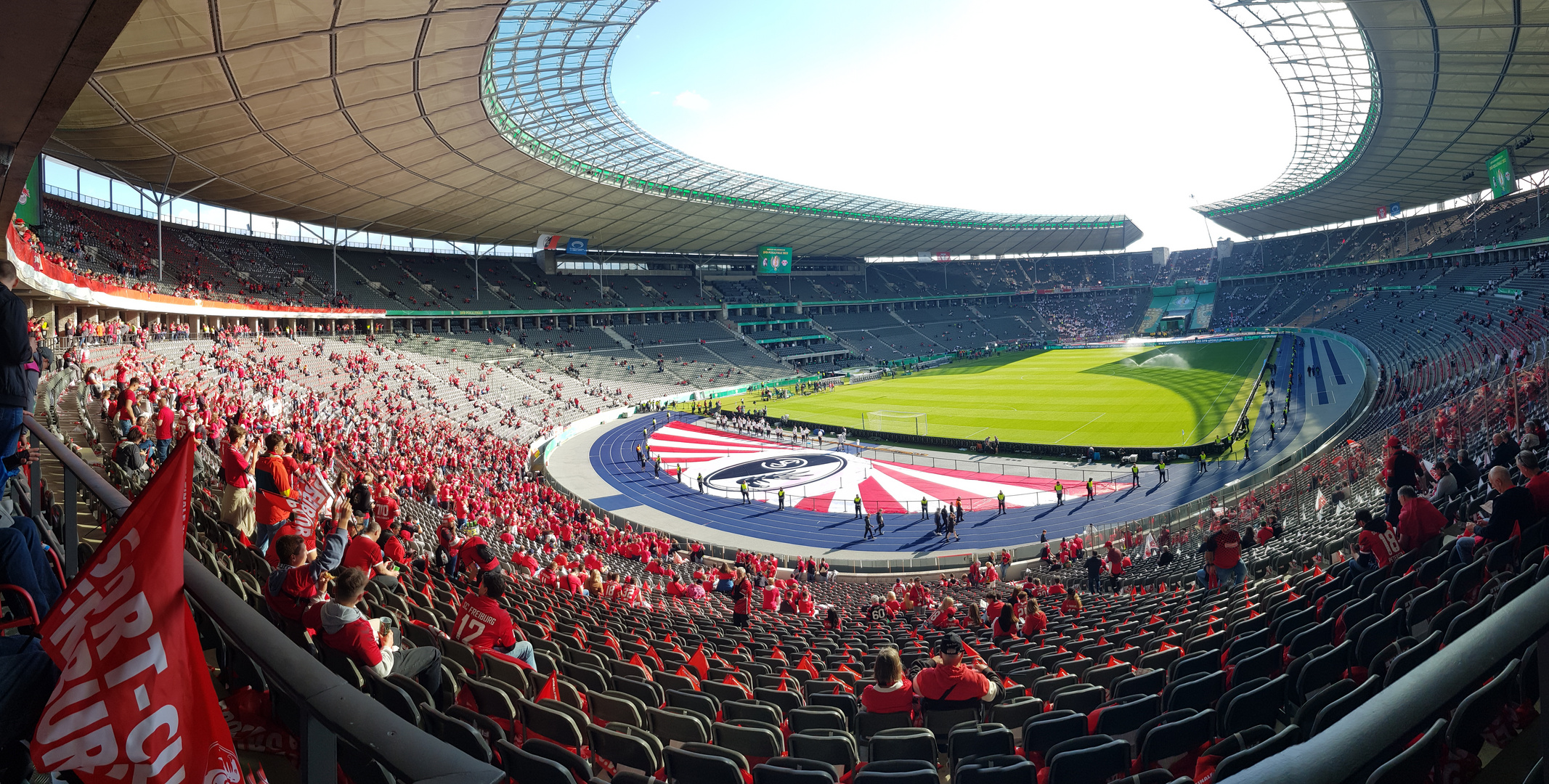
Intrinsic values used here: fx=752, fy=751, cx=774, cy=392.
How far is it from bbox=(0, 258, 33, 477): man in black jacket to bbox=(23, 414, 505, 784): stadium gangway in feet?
11.3

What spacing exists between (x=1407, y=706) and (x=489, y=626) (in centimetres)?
590

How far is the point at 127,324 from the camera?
3338 centimetres

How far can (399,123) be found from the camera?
33.1m

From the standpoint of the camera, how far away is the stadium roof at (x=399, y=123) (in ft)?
75.7

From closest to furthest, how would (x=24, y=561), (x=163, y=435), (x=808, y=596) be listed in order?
(x=24, y=561) < (x=163, y=435) < (x=808, y=596)

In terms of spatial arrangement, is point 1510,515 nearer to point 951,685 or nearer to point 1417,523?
point 1417,523

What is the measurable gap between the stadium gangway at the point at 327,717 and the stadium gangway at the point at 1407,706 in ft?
4.05

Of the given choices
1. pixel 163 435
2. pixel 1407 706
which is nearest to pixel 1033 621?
pixel 1407 706

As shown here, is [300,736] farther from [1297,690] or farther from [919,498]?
[919,498]

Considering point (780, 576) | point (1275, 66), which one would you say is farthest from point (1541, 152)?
point (780, 576)

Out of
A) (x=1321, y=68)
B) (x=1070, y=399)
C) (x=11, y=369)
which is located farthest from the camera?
(x=1070, y=399)

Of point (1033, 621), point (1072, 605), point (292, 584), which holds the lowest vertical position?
point (1072, 605)

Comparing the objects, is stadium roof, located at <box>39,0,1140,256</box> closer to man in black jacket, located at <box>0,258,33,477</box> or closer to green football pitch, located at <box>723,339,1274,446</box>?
green football pitch, located at <box>723,339,1274,446</box>

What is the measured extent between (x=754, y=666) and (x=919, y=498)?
2510 centimetres
